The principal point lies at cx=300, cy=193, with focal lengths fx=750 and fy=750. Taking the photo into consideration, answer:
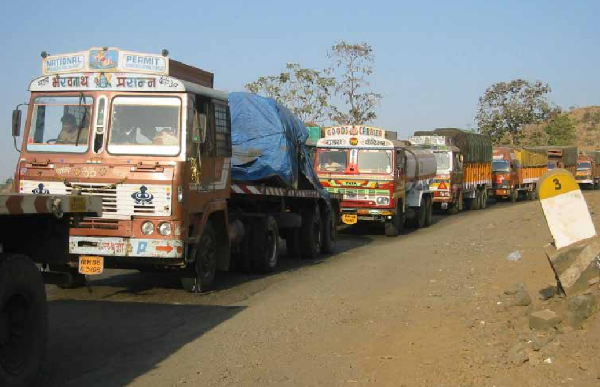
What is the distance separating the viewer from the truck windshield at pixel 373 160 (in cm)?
1977

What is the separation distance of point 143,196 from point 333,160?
10991 mm

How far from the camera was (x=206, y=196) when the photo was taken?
10305 millimetres

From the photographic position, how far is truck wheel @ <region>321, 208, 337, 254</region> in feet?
54.6

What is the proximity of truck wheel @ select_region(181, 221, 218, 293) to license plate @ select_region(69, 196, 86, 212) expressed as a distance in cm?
427

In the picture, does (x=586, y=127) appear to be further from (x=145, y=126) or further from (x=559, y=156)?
(x=145, y=126)

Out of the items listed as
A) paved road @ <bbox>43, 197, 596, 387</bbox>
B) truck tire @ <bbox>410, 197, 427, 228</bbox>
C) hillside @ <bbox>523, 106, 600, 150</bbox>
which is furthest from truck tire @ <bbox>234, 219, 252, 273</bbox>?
hillside @ <bbox>523, 106, 600, 150</bbox>

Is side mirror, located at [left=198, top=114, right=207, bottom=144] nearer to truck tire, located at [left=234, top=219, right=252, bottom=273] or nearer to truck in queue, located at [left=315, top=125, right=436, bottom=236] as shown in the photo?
truck tire, located at [left=234, top=219, right=252, bottom=273]

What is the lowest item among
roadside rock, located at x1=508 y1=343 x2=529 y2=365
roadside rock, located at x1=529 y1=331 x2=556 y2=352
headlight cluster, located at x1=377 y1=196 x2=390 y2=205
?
roadside rock, located at x1=508 y1=343 x2=529 y2=365

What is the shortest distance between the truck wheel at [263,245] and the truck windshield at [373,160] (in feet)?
22.6

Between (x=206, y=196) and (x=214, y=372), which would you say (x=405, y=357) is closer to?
(x=214, y=372)

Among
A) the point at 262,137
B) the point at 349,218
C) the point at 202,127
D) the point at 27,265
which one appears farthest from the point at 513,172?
the point at 27,265

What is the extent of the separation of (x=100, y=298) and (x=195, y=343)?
2946mm

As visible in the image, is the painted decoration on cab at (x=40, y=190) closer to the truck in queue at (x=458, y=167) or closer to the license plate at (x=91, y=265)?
the license plate at (x=91, y=265)

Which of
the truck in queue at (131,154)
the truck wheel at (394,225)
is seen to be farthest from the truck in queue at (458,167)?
the truck in queue at (131,154)
